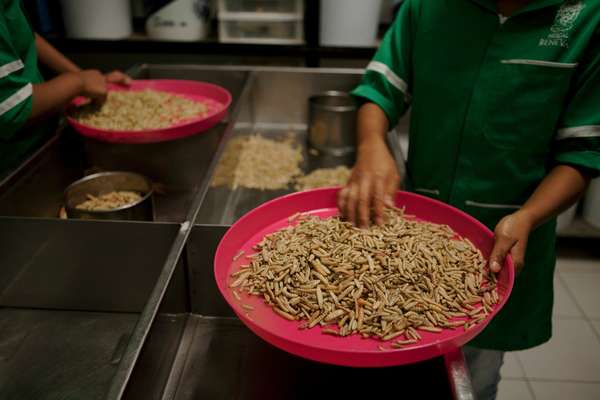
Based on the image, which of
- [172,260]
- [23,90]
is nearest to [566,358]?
[172,260]

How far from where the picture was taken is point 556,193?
1.05m

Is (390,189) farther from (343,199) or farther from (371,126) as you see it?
(371,126)

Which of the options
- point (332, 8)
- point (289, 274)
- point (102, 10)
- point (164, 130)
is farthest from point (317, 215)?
point (102, 10)

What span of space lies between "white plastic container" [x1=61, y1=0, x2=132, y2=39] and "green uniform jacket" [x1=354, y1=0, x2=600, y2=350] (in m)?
1.80

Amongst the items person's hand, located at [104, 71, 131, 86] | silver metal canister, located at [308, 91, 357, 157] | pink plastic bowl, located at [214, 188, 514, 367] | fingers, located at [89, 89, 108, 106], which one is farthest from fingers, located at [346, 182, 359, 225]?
person's hand, located at [104, 71, 131, 86]

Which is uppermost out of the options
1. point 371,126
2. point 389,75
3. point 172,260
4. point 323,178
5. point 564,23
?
point 564,23

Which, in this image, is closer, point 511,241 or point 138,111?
point 511,241

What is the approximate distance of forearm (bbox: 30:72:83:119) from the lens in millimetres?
1465

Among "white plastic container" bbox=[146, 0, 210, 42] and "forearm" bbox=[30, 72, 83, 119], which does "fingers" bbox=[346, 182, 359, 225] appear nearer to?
"forearm" bbox=[30, 72, 83, 119]

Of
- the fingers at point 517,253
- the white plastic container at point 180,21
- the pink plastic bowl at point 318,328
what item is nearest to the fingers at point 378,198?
the pink plastic bowl at point 318,328

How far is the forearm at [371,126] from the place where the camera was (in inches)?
48.2

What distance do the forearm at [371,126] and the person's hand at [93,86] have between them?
0.97m

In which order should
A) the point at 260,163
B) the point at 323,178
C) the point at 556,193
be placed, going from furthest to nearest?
1. the point at 260,163
2. the point at 323,178
3. the point at 556,193

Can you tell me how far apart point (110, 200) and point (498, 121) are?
3.70 feet
